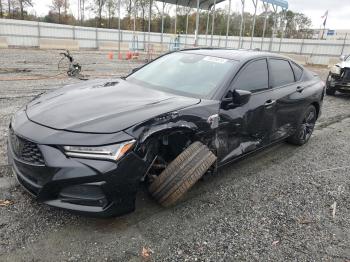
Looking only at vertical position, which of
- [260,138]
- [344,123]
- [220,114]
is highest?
[220,114]

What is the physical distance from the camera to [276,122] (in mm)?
4547

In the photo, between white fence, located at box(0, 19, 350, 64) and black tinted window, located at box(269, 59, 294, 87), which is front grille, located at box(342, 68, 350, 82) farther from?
white fence, located at box(0, 19, 350, 64)

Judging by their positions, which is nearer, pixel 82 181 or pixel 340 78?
pixel 82 181

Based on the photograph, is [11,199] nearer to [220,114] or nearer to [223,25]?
[220,114]

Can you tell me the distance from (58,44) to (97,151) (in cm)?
2827

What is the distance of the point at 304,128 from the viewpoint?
5.62 metres

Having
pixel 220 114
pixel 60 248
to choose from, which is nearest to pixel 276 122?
pixel 220 114

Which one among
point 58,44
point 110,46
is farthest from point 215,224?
point 110,46

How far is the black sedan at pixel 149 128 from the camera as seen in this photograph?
254 centimetres

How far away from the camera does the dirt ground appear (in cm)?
267

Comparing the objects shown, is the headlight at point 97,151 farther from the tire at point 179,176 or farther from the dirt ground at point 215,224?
the dirt ground at point 215,224

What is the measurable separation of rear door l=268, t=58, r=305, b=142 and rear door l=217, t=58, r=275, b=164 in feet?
0.61

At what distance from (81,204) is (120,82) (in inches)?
77.3

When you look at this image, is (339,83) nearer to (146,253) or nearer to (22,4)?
(146,253)
